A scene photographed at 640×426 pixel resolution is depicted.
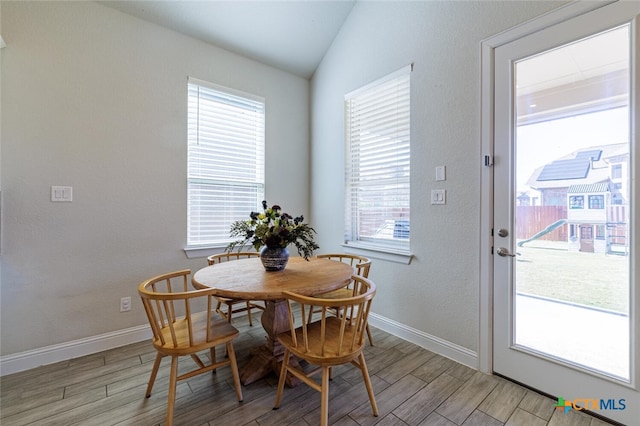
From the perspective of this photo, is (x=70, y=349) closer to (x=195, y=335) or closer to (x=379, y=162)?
(x=195, y=335)

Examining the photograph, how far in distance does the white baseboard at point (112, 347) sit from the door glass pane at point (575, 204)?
1.55 feet

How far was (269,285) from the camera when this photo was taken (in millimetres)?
1706

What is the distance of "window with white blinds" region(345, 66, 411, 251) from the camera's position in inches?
104

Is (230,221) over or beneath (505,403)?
over

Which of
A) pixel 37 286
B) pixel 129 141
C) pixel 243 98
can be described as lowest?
pixel 37 286

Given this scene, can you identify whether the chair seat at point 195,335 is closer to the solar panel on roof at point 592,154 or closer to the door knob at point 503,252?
the door knob at point 503,252

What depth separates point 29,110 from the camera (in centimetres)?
209

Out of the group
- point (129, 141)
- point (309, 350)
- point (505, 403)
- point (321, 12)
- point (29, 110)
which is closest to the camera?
point (309, 350)

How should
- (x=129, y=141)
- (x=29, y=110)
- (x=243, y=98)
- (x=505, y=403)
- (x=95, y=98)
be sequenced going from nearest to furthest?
(x=505, y=403) → (x=29, y=110) → (x=95, y=98) → (x=129, y=141) → (x=243, y=98)

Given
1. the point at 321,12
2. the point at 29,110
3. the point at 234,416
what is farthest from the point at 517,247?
the point at 29,110

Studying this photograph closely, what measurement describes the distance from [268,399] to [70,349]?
1.74m

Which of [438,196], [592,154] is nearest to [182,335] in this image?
[438,196]

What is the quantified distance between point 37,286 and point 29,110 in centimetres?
133

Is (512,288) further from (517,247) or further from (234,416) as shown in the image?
(234,416)
